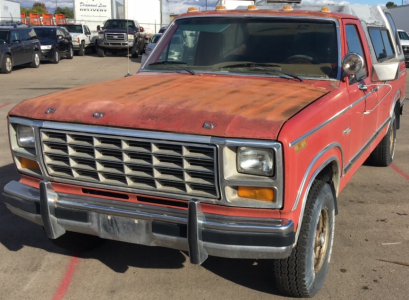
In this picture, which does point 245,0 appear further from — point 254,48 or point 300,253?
point 300,253

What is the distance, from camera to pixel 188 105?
3.51m

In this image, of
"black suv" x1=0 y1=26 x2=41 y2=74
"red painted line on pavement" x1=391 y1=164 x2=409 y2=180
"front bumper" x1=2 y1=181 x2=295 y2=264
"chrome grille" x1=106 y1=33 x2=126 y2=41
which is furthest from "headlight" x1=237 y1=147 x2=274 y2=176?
"chrome grille" x1=106 y1=33 x2=126 y2=41

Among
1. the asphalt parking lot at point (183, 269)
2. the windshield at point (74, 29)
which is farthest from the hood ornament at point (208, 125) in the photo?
the windshield at point (74, 29)

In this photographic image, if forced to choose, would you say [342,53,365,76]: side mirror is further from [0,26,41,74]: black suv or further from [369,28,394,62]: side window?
[0,26,41,74]: black suv

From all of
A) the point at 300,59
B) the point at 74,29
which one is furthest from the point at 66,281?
the point at 74,29

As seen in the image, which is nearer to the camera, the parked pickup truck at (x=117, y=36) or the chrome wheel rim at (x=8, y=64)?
the chrome wheel rim at (x=8, y=64)

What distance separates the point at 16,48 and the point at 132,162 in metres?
18.4

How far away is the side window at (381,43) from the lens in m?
5.94

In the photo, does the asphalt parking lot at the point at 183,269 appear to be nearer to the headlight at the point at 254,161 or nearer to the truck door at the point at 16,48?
the headlight at the point at 254,161

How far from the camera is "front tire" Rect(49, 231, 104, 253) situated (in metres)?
4.33

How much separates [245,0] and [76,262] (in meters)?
13.5

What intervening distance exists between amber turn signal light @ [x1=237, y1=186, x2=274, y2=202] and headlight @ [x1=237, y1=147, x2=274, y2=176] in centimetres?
10

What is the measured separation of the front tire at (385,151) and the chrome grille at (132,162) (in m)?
4.21

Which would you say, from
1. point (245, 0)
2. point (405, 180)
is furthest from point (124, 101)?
point (245, 0)
